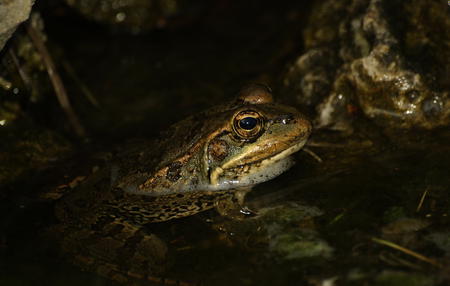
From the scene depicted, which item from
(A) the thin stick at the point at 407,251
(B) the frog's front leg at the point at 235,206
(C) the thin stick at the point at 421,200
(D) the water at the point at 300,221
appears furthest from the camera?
(B) the frog's front leg at the point at 235,206

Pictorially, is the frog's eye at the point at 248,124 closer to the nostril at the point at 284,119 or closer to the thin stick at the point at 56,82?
the nostril at the point at 284,119

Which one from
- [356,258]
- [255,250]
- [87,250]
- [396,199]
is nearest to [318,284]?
[356,258]

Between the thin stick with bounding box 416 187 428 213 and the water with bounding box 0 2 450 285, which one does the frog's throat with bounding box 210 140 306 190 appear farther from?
the thin stick with bounding box 416 187 428 213

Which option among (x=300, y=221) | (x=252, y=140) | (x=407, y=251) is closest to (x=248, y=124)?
(x=252, y=140)

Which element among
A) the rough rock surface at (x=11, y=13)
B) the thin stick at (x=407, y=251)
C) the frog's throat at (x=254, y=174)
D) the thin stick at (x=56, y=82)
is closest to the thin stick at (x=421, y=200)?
the thin stick at (x=407, y=251)

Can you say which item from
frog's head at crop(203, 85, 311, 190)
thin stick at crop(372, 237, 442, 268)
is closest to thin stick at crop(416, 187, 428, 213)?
thin stick at crop(372, 237, 442, 268)

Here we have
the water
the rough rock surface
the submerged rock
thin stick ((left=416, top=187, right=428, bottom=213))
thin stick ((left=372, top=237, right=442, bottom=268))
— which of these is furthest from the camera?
the submerged rock

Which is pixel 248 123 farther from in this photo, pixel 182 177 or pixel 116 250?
Result: pixel 116 250
